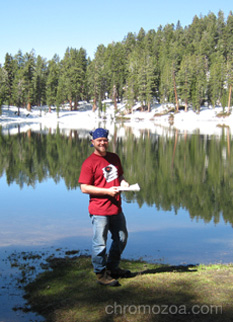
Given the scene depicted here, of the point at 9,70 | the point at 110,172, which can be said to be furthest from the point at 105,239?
the point at 9,70

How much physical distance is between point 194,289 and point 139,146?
2901 cm

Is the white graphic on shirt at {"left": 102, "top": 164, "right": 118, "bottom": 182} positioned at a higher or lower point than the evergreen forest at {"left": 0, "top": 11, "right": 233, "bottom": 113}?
lower

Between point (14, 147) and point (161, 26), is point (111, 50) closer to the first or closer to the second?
point (161, 26)

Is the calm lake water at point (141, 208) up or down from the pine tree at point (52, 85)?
down

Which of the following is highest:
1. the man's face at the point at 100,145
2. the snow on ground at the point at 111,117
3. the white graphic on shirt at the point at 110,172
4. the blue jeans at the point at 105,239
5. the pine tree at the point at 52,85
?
the pine tree at the point at 52,85

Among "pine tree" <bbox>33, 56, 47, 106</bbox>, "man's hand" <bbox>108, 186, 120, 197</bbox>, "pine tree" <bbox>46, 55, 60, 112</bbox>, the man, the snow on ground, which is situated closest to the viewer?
"man's hand" <bbox>108, 186, 120, 197</bbox>

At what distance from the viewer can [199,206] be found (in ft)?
47.3

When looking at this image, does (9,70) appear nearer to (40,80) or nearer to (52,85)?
(40,80)

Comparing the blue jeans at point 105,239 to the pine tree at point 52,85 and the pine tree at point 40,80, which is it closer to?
the pine tree at point 52,85

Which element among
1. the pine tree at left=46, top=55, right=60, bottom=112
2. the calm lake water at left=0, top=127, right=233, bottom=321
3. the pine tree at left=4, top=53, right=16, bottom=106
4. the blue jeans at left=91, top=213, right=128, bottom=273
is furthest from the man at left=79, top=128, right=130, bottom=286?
the pine tree at left=46, top=55, right=60, bottom=112

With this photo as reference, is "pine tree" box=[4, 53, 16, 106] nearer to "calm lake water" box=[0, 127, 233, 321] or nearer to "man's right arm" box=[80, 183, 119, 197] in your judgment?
"calm lake water" box=[0, 127, 233, 321]

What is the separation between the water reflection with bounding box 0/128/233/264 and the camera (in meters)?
10.1

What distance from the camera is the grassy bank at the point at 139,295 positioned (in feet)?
16.7

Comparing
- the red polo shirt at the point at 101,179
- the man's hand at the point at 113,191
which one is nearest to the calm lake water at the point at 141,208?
the red polo shirt at the point at 101,179
